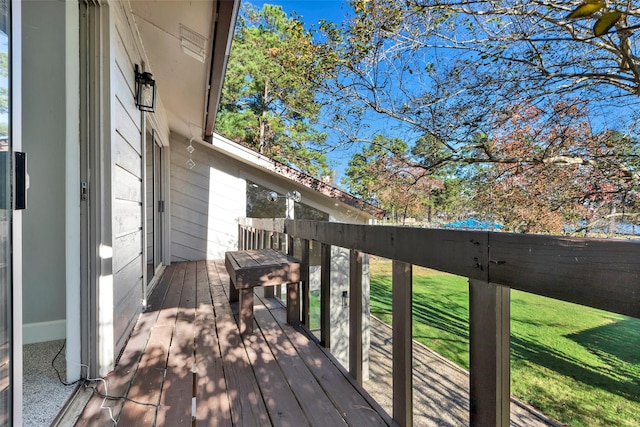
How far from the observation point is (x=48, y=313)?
228 cm

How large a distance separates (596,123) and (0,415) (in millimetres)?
6107

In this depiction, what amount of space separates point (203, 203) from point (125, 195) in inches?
158

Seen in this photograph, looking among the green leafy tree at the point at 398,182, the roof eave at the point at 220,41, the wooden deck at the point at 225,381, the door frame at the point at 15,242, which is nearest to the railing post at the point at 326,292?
the wooden deck at the point at 225,381

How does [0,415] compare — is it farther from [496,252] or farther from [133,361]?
[496,252]

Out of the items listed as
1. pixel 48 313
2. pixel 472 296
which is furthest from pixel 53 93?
pixel 472 296

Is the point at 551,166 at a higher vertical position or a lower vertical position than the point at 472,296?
higher

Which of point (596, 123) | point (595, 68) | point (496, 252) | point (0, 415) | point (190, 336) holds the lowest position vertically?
point (190, 336)

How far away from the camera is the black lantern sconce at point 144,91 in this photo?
2.55 m

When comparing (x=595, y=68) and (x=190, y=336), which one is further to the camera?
(x=595, y=68)

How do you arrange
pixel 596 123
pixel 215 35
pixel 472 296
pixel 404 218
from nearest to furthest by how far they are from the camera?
1. pixel 472 296
2. pixel 215 35
3. pixel 596 123
4. pixel 404 218

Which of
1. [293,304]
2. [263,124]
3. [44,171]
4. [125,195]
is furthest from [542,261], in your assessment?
[263,124]

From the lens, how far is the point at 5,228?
3.07 feet

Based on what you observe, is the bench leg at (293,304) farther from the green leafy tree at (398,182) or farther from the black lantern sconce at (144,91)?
the green leafy tree at (398,182)

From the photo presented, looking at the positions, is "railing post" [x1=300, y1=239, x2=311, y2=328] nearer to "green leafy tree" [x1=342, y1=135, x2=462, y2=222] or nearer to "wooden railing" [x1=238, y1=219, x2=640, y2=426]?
"wooden railing" [x1=238, y1=219, x2=640, y2=426]
